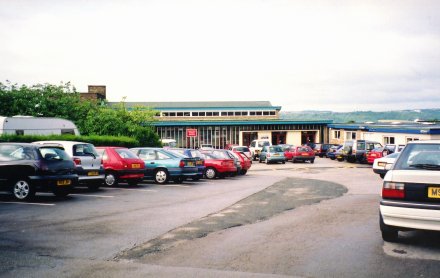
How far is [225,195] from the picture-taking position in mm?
13875

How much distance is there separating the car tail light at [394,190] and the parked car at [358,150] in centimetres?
2770

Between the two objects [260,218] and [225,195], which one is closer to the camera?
[260,218]

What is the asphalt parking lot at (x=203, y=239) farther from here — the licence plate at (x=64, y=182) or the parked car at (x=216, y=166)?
the parked car at (x=216, y=166)

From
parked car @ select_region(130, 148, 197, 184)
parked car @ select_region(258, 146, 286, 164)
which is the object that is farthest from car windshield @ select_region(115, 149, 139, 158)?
parked car @ select_region(258, 146, 286, 164)

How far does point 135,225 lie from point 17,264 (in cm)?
289

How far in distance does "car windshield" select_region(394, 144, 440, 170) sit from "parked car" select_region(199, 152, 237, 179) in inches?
554

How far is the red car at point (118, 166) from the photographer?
52.5 feet

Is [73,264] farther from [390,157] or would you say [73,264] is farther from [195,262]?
[390,157]

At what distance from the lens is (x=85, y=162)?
14.2 m

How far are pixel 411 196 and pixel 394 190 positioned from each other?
0.26 metres

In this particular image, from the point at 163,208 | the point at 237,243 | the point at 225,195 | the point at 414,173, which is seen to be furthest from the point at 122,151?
the point at 414,173

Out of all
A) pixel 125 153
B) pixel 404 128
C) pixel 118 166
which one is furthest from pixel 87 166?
pixel 404 128

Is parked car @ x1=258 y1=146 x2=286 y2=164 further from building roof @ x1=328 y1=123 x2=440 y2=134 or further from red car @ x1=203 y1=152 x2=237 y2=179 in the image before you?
red car @ x1=203 y1=152 x2=237 y2=179

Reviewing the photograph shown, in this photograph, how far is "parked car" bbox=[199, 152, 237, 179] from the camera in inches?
826
